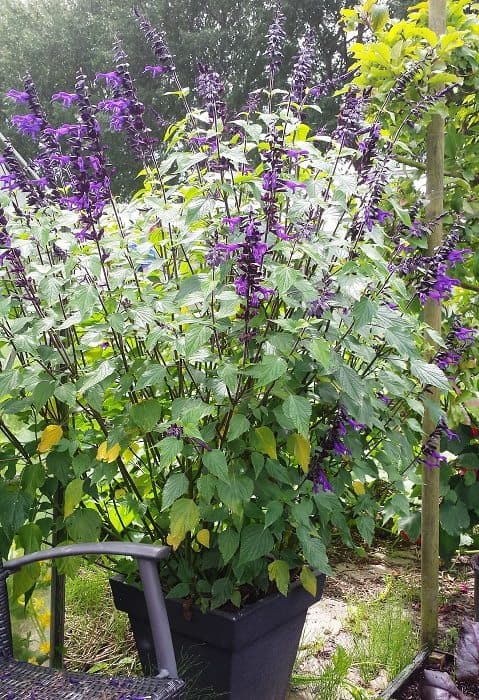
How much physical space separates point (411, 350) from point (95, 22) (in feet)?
65.8

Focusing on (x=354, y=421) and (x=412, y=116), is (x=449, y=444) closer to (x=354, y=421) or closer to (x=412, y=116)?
Answer: (x=354, y=421)

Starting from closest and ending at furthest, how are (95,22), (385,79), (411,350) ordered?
1. (411,350)
2. (385,79)
3. (95,22)

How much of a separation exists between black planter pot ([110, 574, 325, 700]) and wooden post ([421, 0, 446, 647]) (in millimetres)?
496

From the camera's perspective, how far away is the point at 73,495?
173 cm

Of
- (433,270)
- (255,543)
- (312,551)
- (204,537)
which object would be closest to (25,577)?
(204,537)

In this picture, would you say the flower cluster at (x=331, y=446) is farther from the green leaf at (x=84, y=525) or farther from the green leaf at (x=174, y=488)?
the green leaf at (x=84, y=525)

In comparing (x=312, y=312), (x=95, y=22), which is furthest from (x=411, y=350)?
(x=95, y=22)

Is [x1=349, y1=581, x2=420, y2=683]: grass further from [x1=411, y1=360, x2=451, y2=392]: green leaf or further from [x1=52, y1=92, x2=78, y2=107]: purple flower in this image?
[x1=52, y1=92, x2=78, y2=107]: purple flower

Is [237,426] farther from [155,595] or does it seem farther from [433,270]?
[433,270]

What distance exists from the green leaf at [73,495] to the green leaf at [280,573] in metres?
0.47

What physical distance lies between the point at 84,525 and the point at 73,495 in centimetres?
10

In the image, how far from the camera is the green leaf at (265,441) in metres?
Answer: 1.59

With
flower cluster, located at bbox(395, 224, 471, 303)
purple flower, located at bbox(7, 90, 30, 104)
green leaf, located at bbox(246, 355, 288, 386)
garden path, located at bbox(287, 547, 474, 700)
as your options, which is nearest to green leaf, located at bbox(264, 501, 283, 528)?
green leaf, located at bbox(246, 355, 288, 386)

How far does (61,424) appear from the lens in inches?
71.2
